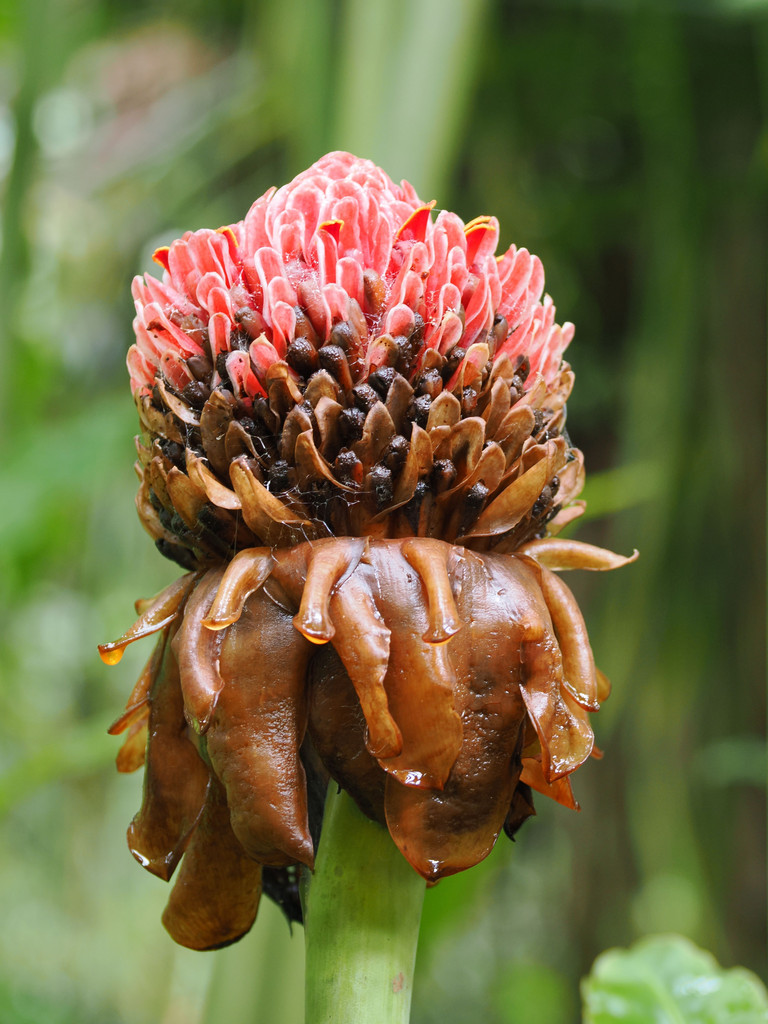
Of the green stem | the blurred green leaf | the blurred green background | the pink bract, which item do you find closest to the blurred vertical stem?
the blurred green background

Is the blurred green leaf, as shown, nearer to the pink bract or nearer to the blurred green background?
the blurred green background

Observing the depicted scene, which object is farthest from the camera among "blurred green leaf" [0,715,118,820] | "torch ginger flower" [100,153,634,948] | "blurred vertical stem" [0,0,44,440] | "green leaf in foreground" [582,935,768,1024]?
"blurred vertical stem" [0,0,44,440]

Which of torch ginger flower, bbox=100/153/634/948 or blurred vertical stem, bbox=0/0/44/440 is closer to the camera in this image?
torch ginger flower, bbox=100/153/634/948

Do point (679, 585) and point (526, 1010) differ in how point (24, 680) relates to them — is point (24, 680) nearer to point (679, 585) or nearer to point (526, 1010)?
point (526, 1010)

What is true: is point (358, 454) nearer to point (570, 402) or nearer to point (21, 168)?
point (21, 168)

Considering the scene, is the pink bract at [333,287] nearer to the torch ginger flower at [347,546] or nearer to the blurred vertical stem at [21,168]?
the torch ginger flower at [347,546]

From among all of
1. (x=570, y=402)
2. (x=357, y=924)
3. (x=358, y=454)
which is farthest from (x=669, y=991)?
(x=570, y=402)

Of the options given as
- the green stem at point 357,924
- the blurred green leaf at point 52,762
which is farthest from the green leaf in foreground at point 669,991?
the blurred green leaf at point 52,762
